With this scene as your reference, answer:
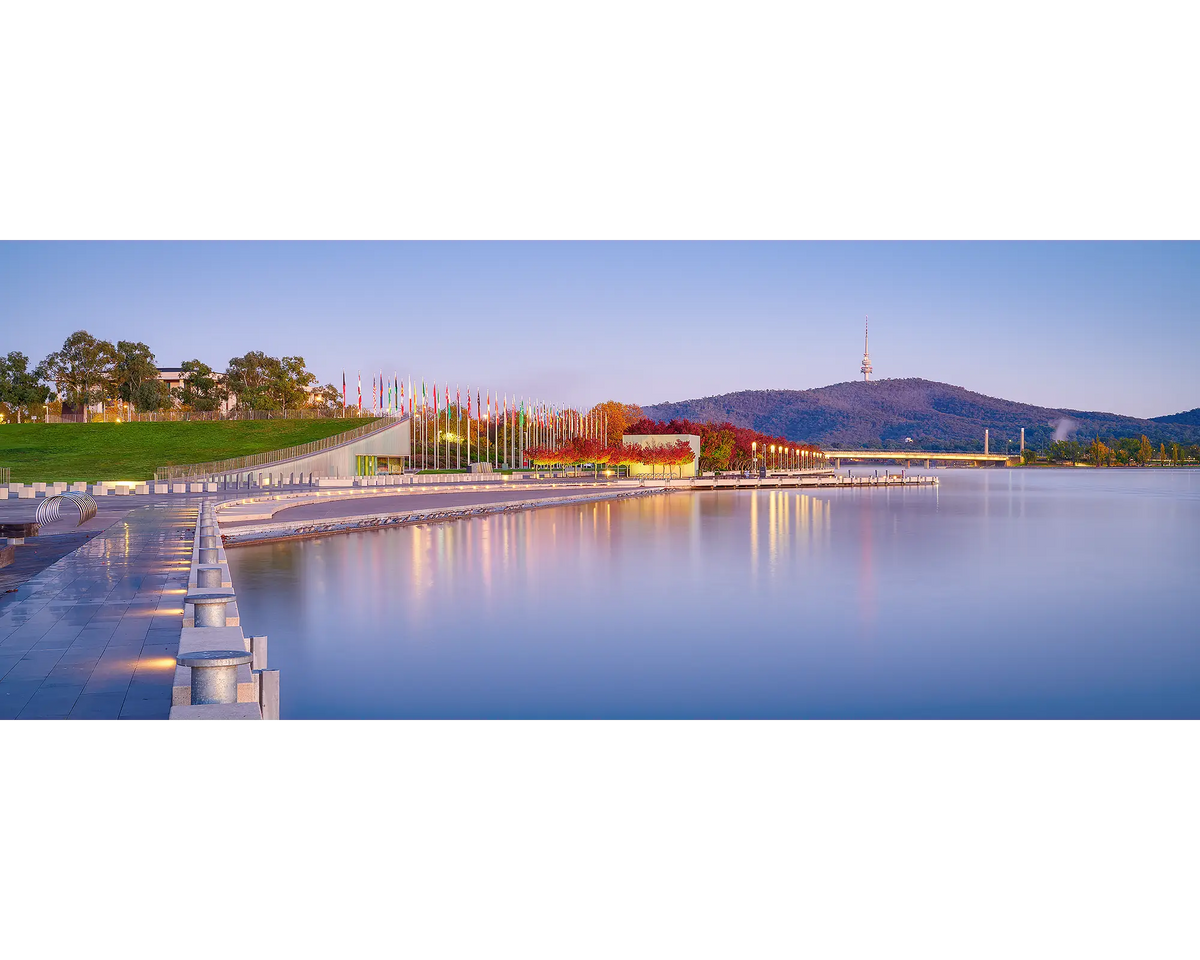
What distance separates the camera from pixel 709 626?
13.0m

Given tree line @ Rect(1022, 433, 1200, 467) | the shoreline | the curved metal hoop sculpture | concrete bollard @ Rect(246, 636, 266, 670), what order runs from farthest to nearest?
1. tree line @ Rect(1022, 433, 1200, 467)
2. the shoreline
3. the curved metal hoop sculpture
4. concrete bollard @ Rect(246, 636, 266, 670)

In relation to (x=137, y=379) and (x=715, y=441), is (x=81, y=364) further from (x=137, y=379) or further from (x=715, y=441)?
(x=715, y=441)

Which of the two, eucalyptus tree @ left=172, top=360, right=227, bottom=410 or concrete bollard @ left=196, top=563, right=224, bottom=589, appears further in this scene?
eucalyptus tree @ left=172, top=360, right=227, bottom=410

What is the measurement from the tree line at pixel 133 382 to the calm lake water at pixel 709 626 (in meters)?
53.3

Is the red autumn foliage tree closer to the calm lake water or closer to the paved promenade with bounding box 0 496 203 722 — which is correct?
the calm lake water

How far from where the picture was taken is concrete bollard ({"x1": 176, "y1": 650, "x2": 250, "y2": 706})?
5.02 meters

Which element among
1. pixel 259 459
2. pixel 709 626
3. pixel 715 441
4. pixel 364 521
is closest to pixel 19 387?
pixel 259 459

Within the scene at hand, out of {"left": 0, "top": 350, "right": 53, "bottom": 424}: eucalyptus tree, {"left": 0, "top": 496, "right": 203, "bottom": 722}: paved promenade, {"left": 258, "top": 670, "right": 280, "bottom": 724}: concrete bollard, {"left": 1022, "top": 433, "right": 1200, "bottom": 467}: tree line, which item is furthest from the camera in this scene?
{"left": 1022, "top": 433, "right": 1200, "bottom": 467}: tree line

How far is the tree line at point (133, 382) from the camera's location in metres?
66.0

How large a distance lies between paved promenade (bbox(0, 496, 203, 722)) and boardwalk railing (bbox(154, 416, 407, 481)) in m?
29.0

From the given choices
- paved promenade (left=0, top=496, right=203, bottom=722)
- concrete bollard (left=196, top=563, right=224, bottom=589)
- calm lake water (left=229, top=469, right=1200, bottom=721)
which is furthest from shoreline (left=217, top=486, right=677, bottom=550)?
concrete bollard (left=196, top=563, right=224, bottom=589)

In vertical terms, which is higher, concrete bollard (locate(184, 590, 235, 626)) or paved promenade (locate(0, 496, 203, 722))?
concrete bollard (locate(184, 590, 235, 626))
